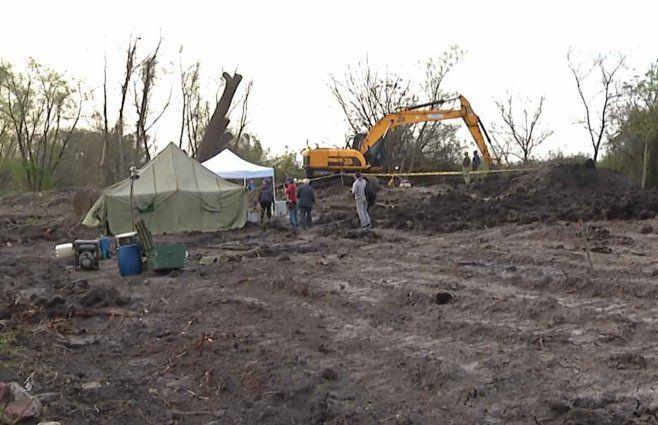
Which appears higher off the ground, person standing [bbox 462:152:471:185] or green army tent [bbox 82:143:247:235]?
person standing [bbox 462:152:471:185]

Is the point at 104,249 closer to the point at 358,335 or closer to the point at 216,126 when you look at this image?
the point at 358,335

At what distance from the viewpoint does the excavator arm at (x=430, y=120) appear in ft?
115

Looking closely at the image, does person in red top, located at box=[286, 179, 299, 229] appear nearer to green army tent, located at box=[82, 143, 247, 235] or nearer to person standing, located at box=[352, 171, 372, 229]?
green army tent, located at box=[82, 143, 247, 235]

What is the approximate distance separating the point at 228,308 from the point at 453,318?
3.22 m

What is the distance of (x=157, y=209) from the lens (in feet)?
77.8

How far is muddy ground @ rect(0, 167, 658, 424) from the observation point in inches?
256

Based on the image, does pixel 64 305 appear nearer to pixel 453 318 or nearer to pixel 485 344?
pixel 453 318

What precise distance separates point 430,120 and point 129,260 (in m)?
22.7

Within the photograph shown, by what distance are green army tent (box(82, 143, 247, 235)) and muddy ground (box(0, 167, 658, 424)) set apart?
6515 millimetres

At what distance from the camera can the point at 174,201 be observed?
23719 millimetres

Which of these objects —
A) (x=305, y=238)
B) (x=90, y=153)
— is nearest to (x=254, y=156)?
(x=90, y=153)

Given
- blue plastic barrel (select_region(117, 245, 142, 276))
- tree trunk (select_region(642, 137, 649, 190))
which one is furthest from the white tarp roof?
tree trunk (select_region(642, 137, 649, 190))

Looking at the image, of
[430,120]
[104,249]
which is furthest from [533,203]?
[104,249]

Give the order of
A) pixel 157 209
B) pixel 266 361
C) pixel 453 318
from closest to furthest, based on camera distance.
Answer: pixel 266 361 → pixel 453 318 → pixel 157 209
